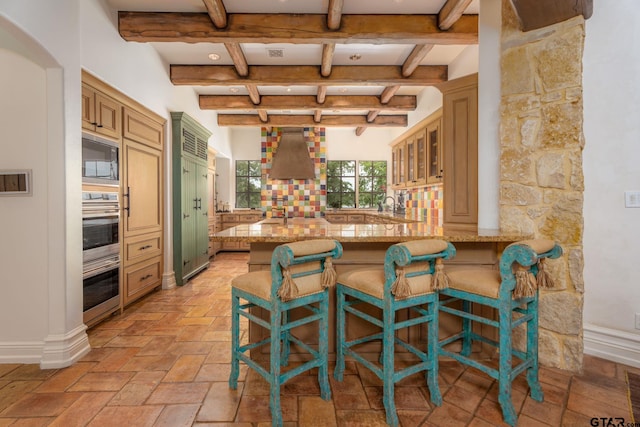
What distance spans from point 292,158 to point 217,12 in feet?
13.4

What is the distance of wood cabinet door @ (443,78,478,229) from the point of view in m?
2.54

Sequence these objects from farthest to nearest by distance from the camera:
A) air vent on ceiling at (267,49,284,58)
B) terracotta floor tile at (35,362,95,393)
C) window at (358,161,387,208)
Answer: window at (358,161,387,208)
air vent on ceiling at (267,49,284,58)
terracotta floor tile at (35,362,95,393)

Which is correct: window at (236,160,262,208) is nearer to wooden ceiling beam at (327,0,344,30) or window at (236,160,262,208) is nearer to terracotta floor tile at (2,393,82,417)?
wooden ceiling beam at (327,0,344,30)

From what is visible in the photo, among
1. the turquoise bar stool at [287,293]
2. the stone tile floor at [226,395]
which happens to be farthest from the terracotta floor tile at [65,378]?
the turquoise bar stool at [287,293]

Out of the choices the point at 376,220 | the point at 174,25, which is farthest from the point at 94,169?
the point at 376,220

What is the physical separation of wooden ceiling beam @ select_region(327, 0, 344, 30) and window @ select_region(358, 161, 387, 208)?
4.61 m

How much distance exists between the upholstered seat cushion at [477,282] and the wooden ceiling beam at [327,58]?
264cm

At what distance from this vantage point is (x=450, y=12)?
2709 millimetres

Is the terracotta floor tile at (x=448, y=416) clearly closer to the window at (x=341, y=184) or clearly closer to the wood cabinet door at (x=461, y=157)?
the wood cabinet door at (x=461, y=157)

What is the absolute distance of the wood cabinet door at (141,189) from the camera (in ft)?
10.3

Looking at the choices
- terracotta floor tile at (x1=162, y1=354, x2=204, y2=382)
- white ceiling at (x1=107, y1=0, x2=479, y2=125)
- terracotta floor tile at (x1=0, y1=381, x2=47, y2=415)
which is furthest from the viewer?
white ceiling at (x1=107, y1=0, x2=479, y2=125)

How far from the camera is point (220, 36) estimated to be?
2930mm

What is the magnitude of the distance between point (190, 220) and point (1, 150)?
7.75ft

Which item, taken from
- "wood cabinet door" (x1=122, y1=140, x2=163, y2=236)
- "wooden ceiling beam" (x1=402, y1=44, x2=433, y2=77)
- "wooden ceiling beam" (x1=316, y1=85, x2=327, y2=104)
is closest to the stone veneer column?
"wooden ceiling beam" (x1=402, y1=44, x2=433, y2=77)
